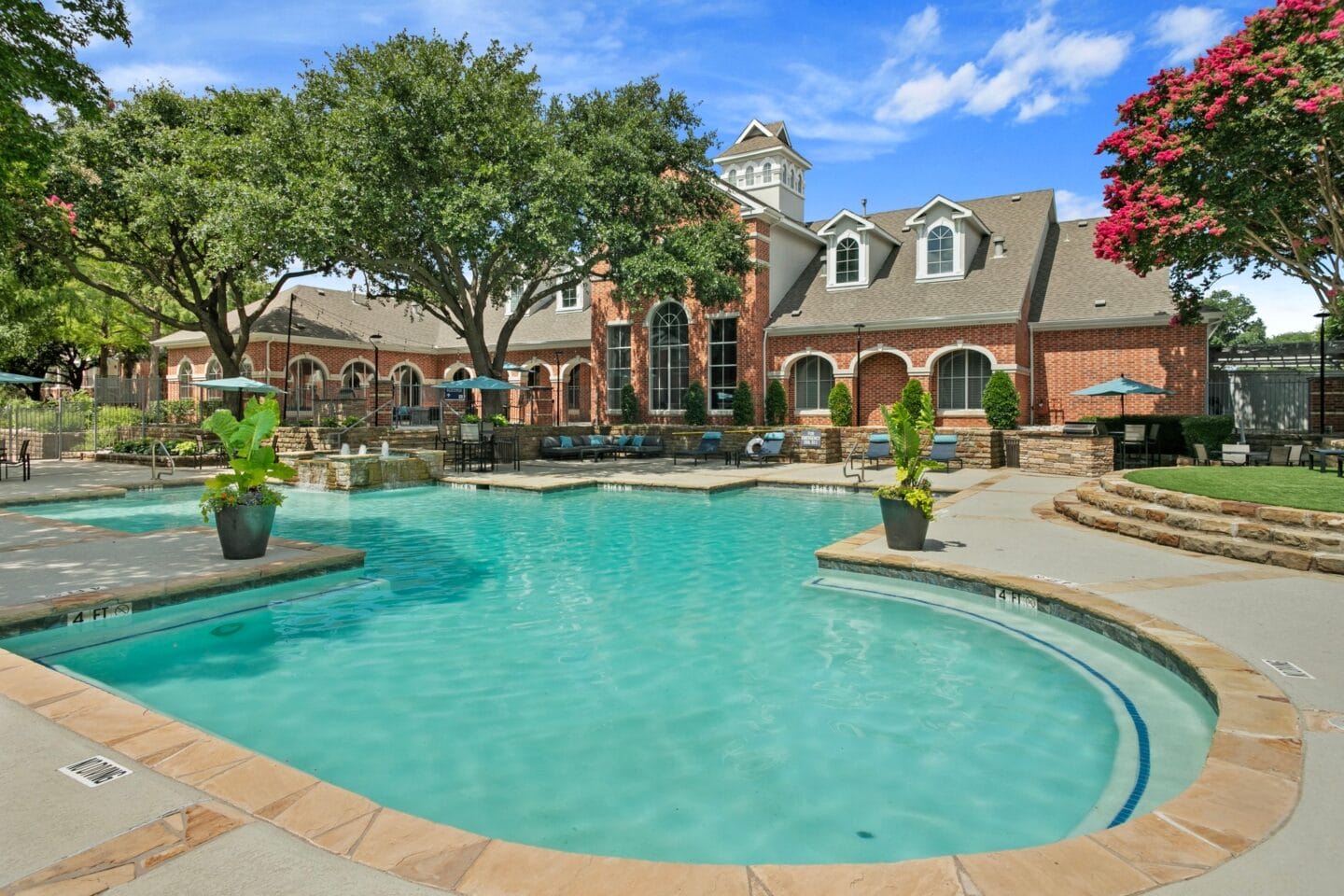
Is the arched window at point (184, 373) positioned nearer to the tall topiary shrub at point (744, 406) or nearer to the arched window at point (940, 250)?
the tall topiary shrub at point (744, 406)

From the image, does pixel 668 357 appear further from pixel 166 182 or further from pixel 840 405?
pixel 166 182

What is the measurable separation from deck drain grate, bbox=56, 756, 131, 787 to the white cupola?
28763mm

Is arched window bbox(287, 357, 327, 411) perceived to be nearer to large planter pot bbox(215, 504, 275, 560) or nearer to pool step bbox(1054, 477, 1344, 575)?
large planter pot bbox(215, 504, 275, 560)

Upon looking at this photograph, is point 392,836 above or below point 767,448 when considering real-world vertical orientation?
below

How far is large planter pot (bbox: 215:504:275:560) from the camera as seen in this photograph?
785 cm

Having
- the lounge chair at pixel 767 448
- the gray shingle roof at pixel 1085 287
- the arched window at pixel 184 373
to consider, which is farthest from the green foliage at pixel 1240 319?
the arched window at pixel 184 373

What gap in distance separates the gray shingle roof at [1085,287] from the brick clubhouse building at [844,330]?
61 millimetres

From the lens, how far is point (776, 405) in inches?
1020

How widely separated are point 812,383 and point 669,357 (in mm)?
5431

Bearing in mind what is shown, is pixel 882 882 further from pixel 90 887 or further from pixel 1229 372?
pixel 1229 372

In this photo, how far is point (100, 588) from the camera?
657 cm

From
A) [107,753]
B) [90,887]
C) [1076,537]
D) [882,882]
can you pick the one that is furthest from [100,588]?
[1076,537]

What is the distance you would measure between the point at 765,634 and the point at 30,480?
18182 mm

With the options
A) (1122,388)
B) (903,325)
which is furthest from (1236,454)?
(903,325)
